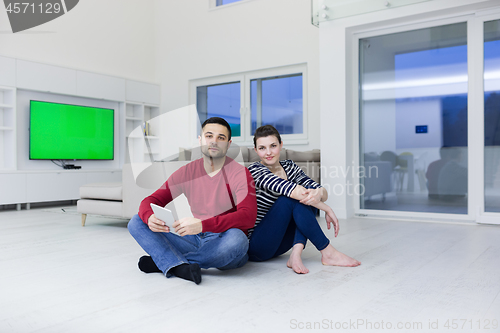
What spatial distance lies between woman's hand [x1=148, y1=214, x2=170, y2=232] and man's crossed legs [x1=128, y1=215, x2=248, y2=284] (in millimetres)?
99

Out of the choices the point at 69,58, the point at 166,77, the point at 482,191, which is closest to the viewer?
the point at 482,191

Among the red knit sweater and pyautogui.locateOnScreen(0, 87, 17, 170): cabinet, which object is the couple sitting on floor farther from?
pyautogui.locateOnScreen(0, 87, 17, 170): cabinet

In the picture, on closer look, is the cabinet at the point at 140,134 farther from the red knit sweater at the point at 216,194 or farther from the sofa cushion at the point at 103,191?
the red knit sweater at the point at 216,194

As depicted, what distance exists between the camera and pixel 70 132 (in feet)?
19.8

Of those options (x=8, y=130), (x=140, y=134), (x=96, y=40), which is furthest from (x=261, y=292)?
(x=96, y=40)

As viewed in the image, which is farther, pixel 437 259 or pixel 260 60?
pixel 260 60

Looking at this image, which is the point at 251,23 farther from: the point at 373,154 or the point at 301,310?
the point at 301,310

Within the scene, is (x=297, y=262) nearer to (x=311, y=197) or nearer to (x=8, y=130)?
(x=311, y=197)

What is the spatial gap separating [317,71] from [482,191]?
8.82 feet

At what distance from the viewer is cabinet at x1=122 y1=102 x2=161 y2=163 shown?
6988 millimetres

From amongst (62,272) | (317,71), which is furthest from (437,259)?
(317,71)

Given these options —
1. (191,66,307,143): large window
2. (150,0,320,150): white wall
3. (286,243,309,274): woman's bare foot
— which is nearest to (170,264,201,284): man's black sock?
(286,243,309,274): woman's bare foot

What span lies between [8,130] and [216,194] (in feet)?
15.3

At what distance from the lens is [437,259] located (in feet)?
7.86
